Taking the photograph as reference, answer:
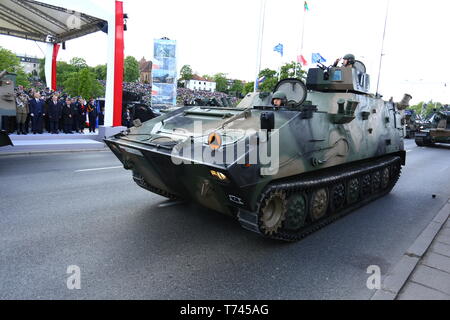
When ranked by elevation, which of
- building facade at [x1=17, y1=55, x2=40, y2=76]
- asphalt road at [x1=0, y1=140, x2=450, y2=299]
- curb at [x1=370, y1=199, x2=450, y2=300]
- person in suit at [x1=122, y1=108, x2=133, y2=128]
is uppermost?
building facade at [x1=17, y1=55, x2=40, y2=76]

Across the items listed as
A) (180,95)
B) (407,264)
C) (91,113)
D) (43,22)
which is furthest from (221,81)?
(407,264)

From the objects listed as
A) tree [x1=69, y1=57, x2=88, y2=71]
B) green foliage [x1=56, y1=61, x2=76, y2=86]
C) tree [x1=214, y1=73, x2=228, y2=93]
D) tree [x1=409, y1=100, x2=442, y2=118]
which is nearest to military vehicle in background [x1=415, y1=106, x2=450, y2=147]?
tree [x1=409, y1=100, x2=442, y2=118]

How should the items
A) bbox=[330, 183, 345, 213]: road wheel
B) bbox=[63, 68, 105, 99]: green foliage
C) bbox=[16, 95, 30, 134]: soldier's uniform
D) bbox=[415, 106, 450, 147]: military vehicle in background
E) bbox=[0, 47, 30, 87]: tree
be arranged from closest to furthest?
bbox=[330, 183, 345, 213]: road wheel → bbox=[16, 95, 30, 134]: soldier's uniform → bbox=[415, 106, 450, 147]: military vehicle in background → bbox=[0, 47, 30, 87]: tree → bbox=[63, 68, 105, 99]: green foliage

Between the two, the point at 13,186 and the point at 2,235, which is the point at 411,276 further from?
the point at 13,186

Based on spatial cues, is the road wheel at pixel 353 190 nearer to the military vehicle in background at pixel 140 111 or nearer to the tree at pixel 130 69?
the military vehicle in background at pixel 140 111

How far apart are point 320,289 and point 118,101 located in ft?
44.2

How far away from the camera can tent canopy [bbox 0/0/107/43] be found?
1520cm

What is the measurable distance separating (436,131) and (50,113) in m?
20.5

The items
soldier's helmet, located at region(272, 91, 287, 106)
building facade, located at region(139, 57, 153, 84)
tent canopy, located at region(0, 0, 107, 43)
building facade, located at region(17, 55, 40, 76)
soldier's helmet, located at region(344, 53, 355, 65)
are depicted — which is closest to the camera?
soldier's helmet, located at region(272, 91, 287, 106)

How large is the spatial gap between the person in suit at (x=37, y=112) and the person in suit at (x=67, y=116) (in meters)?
1.02

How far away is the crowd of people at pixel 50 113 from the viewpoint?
1395cm

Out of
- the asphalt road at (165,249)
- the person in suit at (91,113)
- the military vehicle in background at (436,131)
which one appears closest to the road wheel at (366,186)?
the asphalt road at (165,249)

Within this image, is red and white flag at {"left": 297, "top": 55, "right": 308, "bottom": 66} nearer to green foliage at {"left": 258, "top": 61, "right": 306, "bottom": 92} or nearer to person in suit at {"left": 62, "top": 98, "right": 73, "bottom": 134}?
green foliage at {"left": 258, "top": 61, "right": 306, "bottom": 92}

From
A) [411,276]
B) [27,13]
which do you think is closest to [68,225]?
[411,276]
